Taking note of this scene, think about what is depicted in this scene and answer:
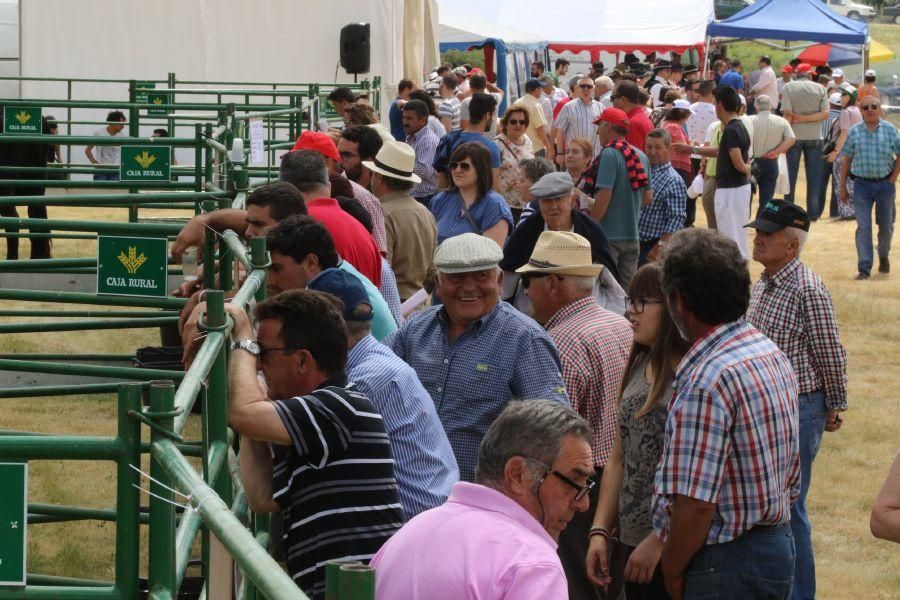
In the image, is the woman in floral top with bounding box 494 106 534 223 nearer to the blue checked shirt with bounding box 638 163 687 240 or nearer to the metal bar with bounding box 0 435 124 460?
the blue checked shirt with bounding box 638 163 687 240

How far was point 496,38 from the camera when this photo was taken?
28906 millimetres

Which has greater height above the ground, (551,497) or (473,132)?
(473,132)

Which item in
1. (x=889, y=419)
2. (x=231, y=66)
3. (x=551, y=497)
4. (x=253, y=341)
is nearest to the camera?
(x=551, y=497)

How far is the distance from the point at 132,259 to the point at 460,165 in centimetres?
395

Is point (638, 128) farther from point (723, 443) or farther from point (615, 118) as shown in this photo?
point (723, 443)

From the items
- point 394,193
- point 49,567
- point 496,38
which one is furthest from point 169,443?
point 496,38

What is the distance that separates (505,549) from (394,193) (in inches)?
218

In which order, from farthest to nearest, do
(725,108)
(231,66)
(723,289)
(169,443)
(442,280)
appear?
(231,66), (725,108), (442,280), (723,289), (169,443)

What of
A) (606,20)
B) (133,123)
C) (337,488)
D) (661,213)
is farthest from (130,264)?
(606,20)

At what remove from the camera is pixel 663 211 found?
35.1ft

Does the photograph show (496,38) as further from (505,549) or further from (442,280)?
(505,549)

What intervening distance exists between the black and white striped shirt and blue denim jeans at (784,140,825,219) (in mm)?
17752

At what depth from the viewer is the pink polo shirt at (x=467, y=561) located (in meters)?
2.39

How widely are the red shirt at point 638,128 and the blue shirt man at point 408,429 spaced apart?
8775 millimetres
